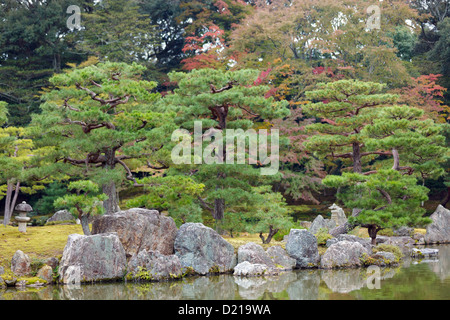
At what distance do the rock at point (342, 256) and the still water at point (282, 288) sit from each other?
65 cm

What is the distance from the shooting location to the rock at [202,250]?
1171 cm

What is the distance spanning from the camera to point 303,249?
1262cm

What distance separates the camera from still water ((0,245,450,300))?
8.91 m

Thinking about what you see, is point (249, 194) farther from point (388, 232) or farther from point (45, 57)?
point (45, 57)

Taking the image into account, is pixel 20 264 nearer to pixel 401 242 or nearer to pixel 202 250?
pixel 202 250

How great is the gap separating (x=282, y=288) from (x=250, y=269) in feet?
6.37

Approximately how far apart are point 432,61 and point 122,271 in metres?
21.1

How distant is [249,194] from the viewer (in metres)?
15.0

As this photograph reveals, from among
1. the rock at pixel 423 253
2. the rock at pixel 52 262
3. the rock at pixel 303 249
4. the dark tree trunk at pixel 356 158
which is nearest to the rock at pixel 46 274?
the rock at pixel 52 262

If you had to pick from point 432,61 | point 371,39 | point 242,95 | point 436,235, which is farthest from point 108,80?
point 432,61

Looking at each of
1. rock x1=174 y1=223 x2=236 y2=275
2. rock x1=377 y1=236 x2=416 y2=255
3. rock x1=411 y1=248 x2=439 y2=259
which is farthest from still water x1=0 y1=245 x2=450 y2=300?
rock x1=377 y1=236 x2=416 y2=255

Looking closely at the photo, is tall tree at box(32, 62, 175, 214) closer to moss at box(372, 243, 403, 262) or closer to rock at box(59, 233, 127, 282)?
rock at box(59, 233, 127, 282)

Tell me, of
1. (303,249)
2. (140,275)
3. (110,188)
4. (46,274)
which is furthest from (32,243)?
(303,249)

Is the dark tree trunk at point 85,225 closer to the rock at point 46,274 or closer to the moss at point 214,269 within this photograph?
the rock at point 46,274
